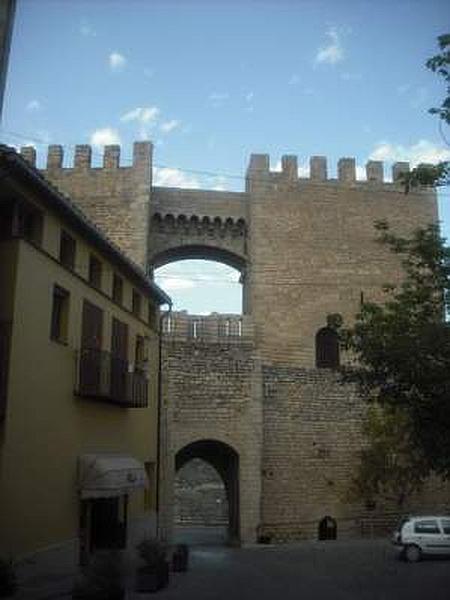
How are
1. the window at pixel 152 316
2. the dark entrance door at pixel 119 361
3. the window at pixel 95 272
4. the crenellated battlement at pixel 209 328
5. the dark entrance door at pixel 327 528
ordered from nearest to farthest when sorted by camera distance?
the dark entrance door at pixel 119 361 < the window at pixel 95 272 < the window at pixel 152 316 < the dark entrance door at pixel 327 528 < the crenellated battlement at pixel 209 328

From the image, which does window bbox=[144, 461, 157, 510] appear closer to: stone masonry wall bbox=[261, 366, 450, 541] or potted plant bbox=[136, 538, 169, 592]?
stone masonry wall bbox=[261, 366, 450, 541]

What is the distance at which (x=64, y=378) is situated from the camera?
53.6 feet

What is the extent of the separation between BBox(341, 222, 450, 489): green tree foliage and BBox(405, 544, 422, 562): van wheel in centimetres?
427

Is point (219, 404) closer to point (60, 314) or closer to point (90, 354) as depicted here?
point (90, 354)

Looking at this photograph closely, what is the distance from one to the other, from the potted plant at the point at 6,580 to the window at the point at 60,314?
16.8ft

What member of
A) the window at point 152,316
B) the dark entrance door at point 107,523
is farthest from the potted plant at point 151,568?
the window at point 152,316

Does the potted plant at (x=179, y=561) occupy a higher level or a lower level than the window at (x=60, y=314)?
lower

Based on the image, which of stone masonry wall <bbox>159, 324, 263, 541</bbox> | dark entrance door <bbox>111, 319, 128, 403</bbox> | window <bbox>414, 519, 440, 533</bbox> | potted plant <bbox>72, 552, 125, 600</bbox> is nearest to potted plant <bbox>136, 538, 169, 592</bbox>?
potted plant <bbox>72, 552, 125, 600</bbox>

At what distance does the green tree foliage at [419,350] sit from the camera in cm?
1520

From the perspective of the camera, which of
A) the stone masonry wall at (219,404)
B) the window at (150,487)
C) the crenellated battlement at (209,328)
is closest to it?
the window at (150,487)

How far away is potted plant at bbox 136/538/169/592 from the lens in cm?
1480

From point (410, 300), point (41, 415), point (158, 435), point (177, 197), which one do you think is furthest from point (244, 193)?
point (41, 415)

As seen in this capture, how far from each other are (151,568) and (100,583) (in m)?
2.84

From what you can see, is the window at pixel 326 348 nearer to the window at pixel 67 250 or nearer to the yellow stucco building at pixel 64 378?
the yellow stucco building at pixel 64 378
